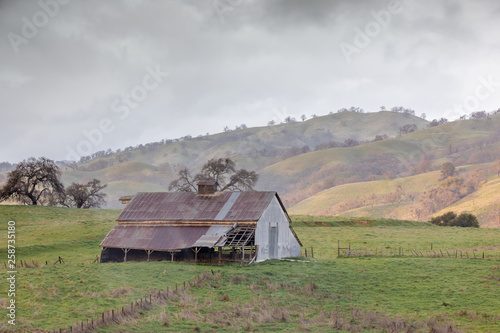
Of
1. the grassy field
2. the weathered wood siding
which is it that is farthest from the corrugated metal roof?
the weathered wood siding

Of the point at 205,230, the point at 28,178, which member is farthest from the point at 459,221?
the point at 28,178

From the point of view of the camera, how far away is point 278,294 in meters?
30.5

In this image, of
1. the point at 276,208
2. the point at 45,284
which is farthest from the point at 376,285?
the point at 45,284

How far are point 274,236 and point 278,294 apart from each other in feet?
47.0

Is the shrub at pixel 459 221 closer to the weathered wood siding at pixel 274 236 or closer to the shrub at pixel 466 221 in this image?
the shrub at pixel 466 221

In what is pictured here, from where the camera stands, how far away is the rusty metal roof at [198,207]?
44219mm

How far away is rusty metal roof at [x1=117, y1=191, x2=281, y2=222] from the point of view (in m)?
44.2

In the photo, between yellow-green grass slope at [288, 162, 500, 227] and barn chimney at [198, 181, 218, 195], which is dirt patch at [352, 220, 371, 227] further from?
yellow-green grass slope at [288, 162, 500, 227]

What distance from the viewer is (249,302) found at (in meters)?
28.1

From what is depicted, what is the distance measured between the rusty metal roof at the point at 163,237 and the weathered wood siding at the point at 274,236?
3051mm

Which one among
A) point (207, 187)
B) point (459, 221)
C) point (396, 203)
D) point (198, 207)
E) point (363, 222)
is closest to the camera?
point (198, 207)

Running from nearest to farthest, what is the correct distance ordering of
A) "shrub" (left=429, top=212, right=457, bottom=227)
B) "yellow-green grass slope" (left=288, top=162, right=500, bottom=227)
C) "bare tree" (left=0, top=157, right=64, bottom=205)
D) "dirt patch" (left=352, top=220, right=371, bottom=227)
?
"dirt patch" (left=352, top=220, right=371, bottom=227)
"bare tree" (left=0, top=157, right=64, bottom=205)
"shrub" (left=429, top=212, right=457, bottom=227)
"yellow-green grass slope" (left=288, top=162, right=500, bottom=227)

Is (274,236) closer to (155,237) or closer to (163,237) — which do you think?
(163,237)

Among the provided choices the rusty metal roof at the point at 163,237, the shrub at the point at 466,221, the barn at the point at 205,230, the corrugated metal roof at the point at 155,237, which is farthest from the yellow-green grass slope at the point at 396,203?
the corrugated metal roof at the point at 155,237
